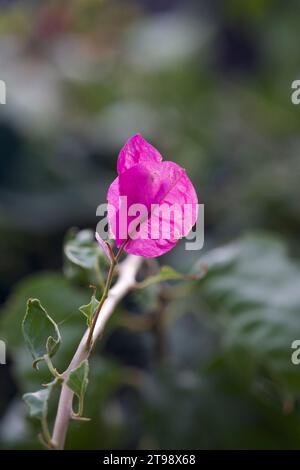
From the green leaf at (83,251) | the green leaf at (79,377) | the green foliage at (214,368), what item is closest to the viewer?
the green leaf at (79,377)

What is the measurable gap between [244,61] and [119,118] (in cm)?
39

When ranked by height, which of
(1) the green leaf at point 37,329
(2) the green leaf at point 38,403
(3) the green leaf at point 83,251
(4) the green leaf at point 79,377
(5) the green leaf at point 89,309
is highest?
(3) the green leaf at point 83,251

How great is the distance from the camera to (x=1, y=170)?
0.90 meters

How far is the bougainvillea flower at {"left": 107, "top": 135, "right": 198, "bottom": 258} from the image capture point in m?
0.29

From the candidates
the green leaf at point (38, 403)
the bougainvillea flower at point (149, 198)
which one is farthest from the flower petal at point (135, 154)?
the green leaf at point (38, 403)

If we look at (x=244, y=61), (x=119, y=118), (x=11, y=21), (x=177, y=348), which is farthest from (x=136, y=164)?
(x=244, y=61)

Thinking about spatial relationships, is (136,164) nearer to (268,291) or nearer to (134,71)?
(268,291)

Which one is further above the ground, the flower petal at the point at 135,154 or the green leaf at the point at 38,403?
the flower petal at the point at 135,154

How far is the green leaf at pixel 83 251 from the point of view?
0.38 meters

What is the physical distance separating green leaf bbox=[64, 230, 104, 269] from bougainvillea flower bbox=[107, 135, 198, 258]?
88 millimetres

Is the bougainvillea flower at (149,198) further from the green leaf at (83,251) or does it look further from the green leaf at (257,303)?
the green leaf at (257,303)

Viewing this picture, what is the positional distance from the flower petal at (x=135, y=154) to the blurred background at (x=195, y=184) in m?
0.16

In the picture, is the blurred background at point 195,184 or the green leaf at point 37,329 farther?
the blurred background at point 195,184

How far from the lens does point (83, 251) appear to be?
0.40 meters
